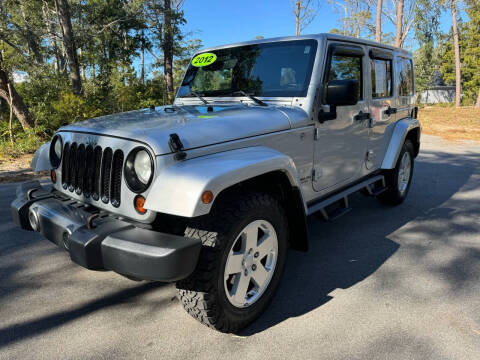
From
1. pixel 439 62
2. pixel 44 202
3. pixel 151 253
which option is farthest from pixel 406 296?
pixel 439 62

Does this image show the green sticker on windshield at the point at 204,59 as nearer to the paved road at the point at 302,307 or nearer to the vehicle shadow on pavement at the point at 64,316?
the paved road at the point at 302,307

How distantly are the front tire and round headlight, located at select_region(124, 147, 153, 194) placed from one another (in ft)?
1.23

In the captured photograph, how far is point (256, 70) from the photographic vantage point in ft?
11.1

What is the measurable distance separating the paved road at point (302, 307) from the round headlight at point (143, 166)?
1042mm

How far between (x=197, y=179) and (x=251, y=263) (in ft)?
2.61

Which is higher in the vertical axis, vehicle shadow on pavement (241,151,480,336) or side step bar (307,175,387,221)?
side step bar (307,175,387,221)

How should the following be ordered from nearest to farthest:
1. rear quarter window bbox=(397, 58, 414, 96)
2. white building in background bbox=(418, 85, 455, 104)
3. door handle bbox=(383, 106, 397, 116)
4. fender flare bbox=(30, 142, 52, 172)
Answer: fender flare bbox=(30, 142, 52, 172) → door handle bbox=(383, 106, 397, 116) → rear quarter window bbox=(397, 58, 414, 96) → white building in background bbox=(418, 85, 455, 104)

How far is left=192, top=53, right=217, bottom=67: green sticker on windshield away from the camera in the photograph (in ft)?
12.3

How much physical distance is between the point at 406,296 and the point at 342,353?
0.92 m

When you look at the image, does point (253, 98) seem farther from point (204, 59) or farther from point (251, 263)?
point (251, 263)

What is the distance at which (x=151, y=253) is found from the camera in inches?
72.4

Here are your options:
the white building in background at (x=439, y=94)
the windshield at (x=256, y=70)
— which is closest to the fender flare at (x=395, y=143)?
the windshield at (x=256, y=70)

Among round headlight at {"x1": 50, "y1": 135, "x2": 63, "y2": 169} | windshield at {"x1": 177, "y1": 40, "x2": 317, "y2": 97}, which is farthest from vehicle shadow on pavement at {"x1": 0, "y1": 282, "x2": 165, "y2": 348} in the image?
windshield at {"x1": 177, "y1": 40, "x2": 317, "y2": 97}

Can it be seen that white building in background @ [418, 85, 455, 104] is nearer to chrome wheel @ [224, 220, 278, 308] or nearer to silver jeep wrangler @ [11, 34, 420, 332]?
silver jeep wrangler @ [11, 34, 420, 332]
